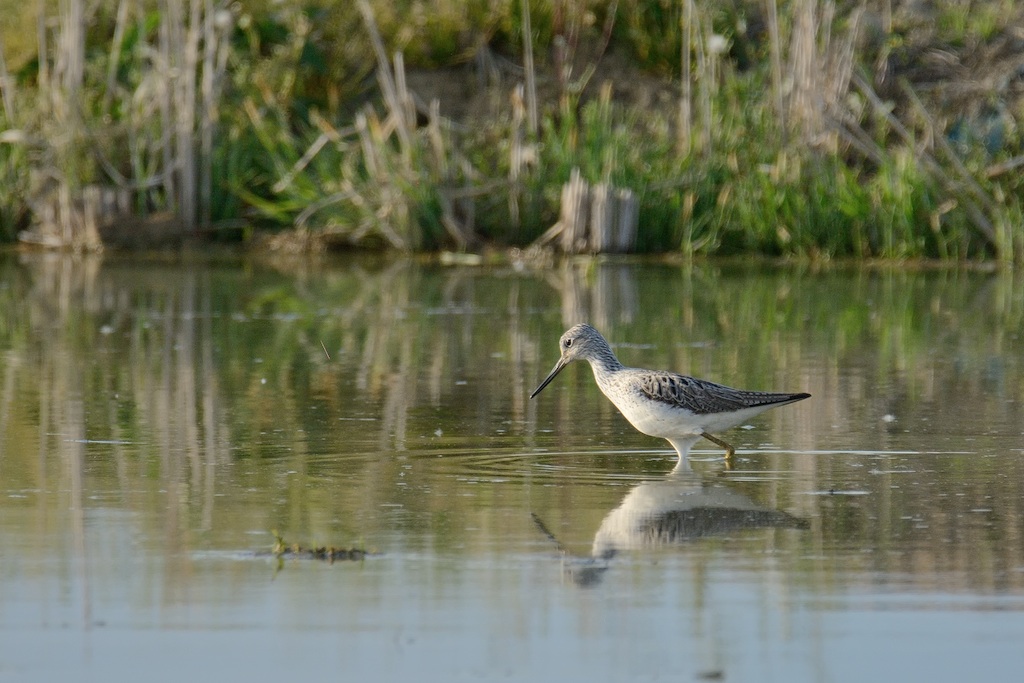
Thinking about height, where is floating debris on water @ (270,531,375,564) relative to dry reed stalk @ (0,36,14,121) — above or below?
below

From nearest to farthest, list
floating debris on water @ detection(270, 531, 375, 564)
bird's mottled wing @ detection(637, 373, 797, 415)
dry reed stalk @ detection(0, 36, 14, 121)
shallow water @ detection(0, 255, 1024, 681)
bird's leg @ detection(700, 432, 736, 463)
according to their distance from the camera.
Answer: shallow water @ detection(0, 255, 1024, 681) < floating debris on water @ detection(270, 531, 375, 564) < bird's mottled wing @ detection(637, 373, 797, 415) < bird's leg @ detection(700, 432, 736, 463) < dry reed stalk @ detection(0, 36, 14, 121)

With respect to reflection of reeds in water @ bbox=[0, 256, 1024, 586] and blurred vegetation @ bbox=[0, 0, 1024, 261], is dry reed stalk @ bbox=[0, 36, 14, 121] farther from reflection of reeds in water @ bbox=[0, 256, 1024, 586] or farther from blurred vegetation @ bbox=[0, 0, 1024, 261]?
reflection of reeds in water @ bbox=[0, 256, 1024, 586]

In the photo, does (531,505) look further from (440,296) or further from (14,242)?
(14,242)

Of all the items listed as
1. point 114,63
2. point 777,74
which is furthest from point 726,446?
point 114,63

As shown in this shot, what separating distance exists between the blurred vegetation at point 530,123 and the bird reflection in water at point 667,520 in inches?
428

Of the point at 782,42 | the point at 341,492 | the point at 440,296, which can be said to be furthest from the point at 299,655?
the point at 782,42

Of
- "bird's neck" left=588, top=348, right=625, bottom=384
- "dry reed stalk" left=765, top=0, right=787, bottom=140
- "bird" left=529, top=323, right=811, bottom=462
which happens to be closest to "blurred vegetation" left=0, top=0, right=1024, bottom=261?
"dry reed stalk" left=765, top=0, right=787, bottom=140

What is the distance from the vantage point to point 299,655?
458cm

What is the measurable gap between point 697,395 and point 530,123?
39.7 feet

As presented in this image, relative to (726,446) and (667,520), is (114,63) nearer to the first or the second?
(726,446)

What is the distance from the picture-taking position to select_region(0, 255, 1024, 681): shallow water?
4.65 metres

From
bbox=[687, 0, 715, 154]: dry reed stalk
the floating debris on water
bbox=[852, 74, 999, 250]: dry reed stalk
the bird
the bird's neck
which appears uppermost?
bbox=[687, 0, 715, 154]: dry reed stalk

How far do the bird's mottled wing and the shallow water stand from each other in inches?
10.8

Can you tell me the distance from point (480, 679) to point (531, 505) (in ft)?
6.97
